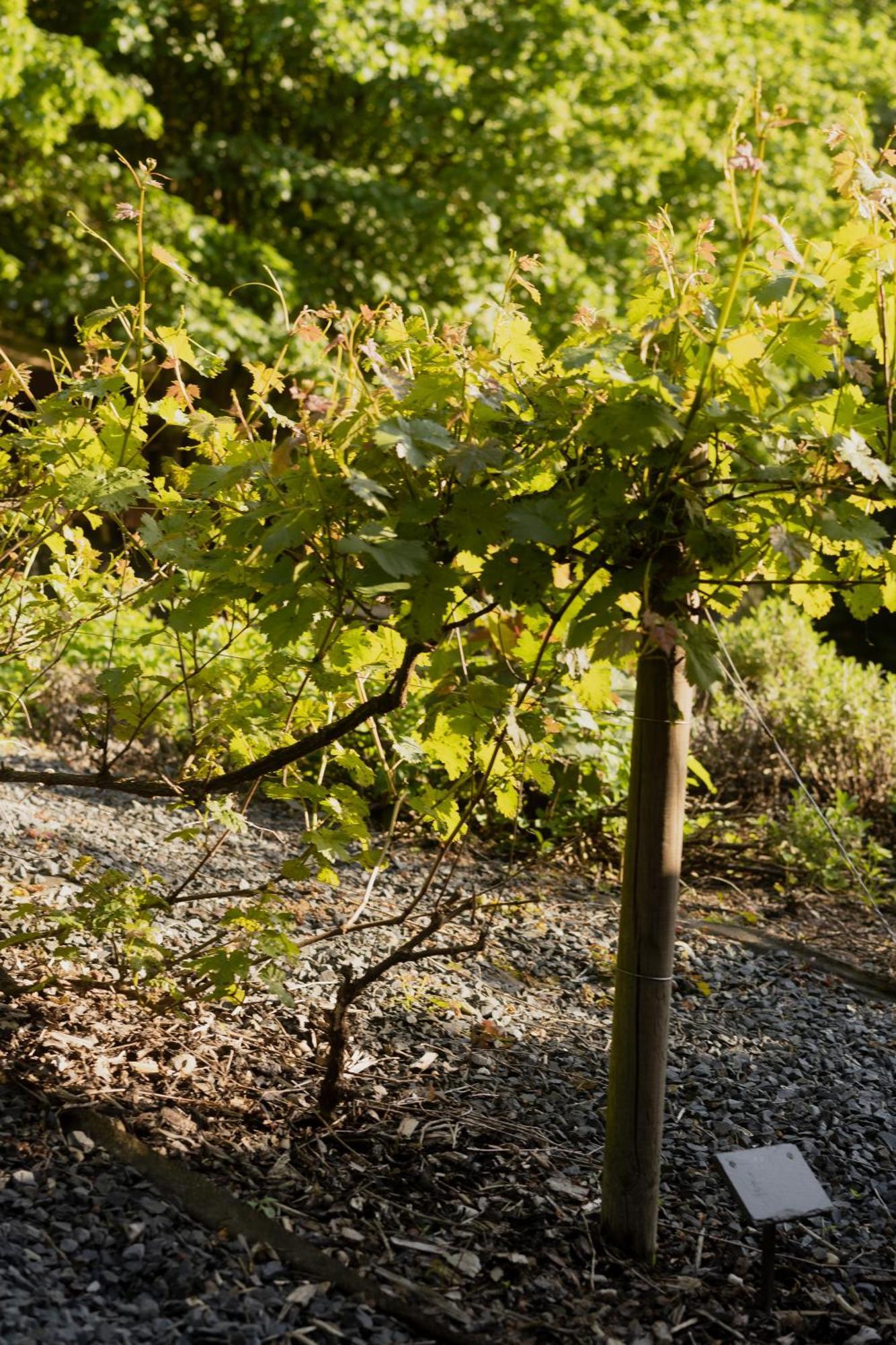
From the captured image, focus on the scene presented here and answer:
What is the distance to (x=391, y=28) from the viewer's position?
10.3m

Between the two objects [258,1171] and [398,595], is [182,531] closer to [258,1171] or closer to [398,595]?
[398,595]

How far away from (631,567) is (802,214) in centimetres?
1191

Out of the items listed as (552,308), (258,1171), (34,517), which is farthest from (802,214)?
(258,1171)

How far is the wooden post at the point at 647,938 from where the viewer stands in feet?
7.30

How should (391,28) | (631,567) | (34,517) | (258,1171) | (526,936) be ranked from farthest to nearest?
(391,28) → (526,936) → (34,517) → (258,1171) → (631,567)

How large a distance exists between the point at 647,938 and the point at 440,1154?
0.73 m

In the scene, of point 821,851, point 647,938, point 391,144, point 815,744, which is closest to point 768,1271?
point 647,938

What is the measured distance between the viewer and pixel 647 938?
224 cm

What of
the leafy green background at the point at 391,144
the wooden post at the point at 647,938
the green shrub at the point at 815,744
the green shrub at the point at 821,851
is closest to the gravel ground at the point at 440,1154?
the wooden post at the point at 647,938

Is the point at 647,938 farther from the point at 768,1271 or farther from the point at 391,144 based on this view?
the point at 391,144

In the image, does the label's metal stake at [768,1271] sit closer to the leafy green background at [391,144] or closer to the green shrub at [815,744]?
the green shrub at [815,744]

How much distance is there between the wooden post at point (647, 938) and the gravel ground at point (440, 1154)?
0.62 ft

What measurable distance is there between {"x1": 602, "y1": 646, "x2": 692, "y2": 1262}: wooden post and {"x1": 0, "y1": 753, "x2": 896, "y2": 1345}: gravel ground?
0.19m

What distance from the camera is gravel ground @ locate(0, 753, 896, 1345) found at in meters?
2.06
